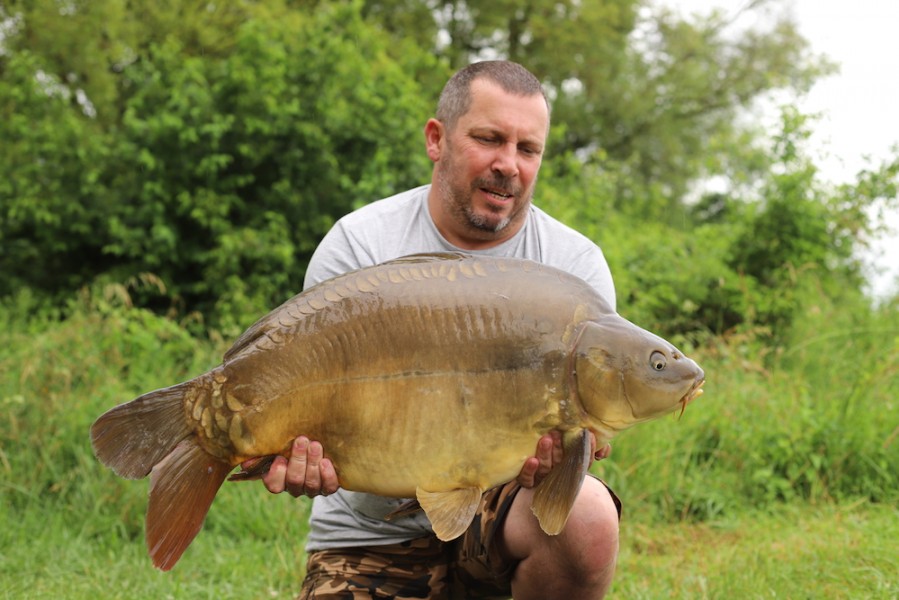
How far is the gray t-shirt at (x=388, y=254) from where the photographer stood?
254 cm

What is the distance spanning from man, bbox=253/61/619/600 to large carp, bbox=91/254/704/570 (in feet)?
1.39

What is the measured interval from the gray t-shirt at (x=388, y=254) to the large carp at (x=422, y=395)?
1.76 ft

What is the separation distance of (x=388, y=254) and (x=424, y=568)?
0.83 meters

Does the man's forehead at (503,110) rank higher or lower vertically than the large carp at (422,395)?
higher

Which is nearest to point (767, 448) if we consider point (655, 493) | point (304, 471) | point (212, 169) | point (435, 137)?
point (655, 493)

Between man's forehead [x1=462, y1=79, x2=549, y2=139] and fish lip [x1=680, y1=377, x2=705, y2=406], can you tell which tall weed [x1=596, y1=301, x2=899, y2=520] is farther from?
fish lip [x1=680, y1=377, x2=705, y2=406]

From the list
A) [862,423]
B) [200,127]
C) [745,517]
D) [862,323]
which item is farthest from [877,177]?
[200,127]

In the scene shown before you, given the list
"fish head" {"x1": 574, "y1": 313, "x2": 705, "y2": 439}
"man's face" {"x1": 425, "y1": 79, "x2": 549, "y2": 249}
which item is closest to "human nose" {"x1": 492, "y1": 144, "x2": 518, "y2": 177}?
"man's face" {"x1": 425, "y1": 79, "x2": 549, "y2": 249}

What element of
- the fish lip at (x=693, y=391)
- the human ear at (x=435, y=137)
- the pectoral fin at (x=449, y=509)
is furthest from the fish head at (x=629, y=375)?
the human ear at (x=435, y=137)

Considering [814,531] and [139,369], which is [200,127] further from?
[814,531]

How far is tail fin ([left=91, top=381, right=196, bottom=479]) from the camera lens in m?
1.97


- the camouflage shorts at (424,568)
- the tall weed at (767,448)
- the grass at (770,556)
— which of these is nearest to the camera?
the camouflage shorts at (424,568)

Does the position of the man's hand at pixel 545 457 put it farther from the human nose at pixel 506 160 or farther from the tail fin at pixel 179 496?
the human nose at pixel 506 160

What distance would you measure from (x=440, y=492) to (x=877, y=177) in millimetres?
5760
